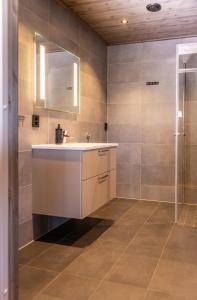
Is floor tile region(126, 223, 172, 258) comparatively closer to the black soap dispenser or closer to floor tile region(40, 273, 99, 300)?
floor tile region(40, 273, 99, 300)

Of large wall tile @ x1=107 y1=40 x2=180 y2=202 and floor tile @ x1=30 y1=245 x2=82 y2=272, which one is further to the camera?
large wall tile @ x1=107 y1=40 x2=180 y2=202

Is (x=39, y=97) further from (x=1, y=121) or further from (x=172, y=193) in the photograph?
(x=172, y=193)

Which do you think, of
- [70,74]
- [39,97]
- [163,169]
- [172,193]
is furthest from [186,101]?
[39,97]

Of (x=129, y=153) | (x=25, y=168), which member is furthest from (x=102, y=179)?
(x=129, y=153)

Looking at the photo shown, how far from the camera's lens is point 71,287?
184cm

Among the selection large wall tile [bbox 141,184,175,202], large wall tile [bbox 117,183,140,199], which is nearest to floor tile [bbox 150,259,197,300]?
large wall tile [bbox 141,184,175,202]

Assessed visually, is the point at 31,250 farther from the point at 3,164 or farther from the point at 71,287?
the point at 3,164

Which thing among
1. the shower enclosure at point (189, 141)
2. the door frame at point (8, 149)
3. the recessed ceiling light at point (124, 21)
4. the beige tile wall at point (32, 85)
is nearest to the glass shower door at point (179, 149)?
the shower enclosure at point (189, 141)

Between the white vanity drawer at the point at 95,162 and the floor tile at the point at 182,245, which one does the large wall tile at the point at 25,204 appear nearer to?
the white vanity drawer at the point at 95,162

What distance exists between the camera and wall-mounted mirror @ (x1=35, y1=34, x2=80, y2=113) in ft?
8.73

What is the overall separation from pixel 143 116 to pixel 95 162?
70.4 inches

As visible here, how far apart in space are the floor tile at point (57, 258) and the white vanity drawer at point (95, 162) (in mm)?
621

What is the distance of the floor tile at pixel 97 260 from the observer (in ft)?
6.73

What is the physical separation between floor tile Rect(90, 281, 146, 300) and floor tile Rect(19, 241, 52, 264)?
0.69 meters
